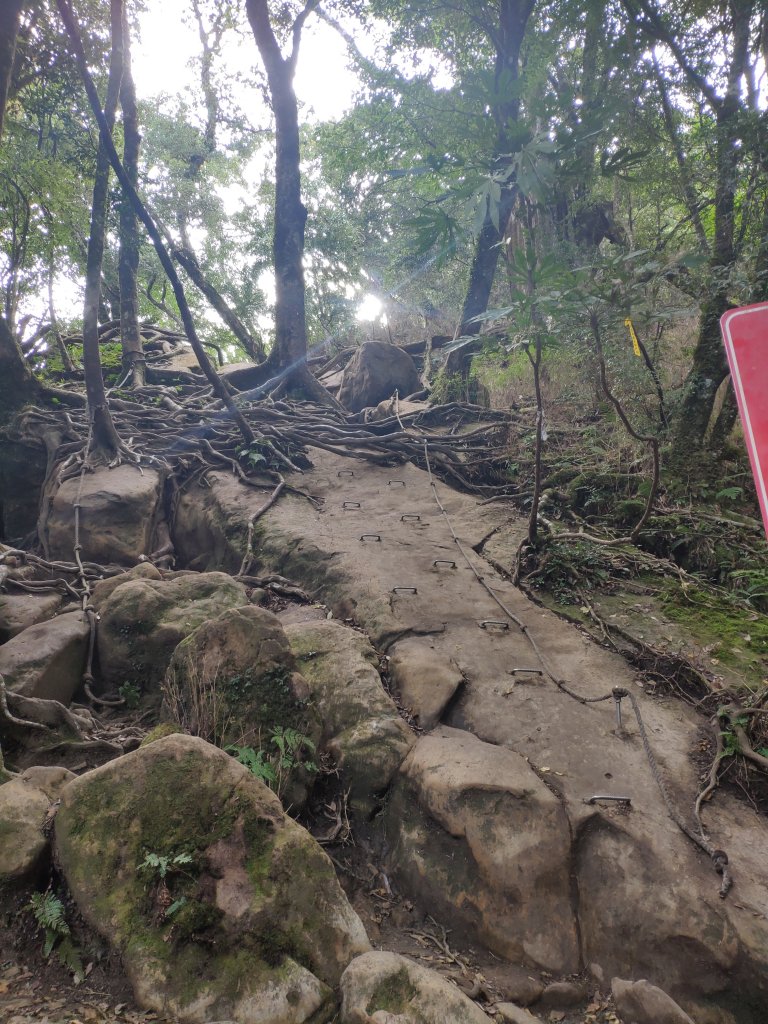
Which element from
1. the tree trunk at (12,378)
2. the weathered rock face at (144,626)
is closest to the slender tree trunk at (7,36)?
the tree trunk at (12,378)

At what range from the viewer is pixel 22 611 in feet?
15.5

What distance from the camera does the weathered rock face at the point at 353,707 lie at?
3463 millimetres

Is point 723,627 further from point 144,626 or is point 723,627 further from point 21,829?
point 21,829

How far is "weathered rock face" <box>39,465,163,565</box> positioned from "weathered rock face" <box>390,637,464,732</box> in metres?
3.66

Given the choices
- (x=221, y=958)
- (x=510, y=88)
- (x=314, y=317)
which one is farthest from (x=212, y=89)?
(x=221, y=958)

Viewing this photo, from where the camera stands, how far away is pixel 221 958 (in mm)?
2213

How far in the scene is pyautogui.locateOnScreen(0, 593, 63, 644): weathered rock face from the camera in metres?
4.55

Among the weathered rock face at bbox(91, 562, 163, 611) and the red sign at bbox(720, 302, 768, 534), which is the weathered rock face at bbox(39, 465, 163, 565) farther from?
the red sign at bbox(720, 302, 768, 534)

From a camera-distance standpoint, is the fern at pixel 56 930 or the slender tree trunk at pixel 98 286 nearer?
the fern at pixel 56 930

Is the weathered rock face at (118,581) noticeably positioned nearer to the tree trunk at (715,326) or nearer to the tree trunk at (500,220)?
the tree trunk at (500,220)

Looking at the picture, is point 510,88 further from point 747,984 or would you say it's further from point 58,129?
point 58,129

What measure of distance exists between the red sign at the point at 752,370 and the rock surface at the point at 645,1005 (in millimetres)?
2318

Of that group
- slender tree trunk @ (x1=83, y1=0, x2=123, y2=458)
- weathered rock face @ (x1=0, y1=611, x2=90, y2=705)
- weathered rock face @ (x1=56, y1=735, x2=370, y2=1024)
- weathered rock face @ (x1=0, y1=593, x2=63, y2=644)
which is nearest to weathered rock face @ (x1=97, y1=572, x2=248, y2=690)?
weathered rock face @ (x1=0, y1=611, x2=90, y2=705)

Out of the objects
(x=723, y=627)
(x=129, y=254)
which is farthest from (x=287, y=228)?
(x=723, y=627)
